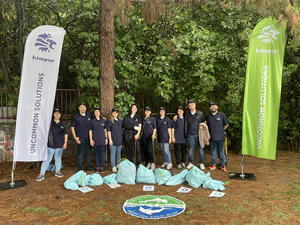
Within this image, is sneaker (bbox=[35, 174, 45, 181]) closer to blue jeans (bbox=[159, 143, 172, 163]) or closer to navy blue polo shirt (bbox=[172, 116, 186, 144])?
blue jeans (bbox=[159, 143, 172, 163])

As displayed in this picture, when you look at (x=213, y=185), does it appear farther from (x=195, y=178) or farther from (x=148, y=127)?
(x=148, y=127)

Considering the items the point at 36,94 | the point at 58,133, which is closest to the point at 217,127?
the point at 58,133

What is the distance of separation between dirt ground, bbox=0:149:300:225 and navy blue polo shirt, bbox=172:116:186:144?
1126 mm

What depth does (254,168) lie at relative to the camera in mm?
7305

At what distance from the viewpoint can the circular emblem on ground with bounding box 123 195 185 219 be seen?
4.40 meters

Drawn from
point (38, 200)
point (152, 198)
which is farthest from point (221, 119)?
point (38, 200)

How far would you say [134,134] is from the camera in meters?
6.88

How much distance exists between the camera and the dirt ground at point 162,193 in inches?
167

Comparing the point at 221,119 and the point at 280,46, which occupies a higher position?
the point at 280,46

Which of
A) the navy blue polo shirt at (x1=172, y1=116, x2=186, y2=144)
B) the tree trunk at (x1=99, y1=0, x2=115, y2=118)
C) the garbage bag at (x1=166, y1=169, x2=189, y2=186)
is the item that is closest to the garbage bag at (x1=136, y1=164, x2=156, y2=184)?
the garbage bag at (x1=166, y1=169, x2=189, y2=186)

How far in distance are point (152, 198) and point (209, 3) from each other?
668cm

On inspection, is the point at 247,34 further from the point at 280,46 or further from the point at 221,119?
the point at 221,119

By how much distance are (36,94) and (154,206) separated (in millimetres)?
3371

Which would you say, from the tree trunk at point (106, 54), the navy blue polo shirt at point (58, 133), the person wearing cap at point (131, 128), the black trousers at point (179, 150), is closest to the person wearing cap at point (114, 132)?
the person wearing cap at point (131, 128)
